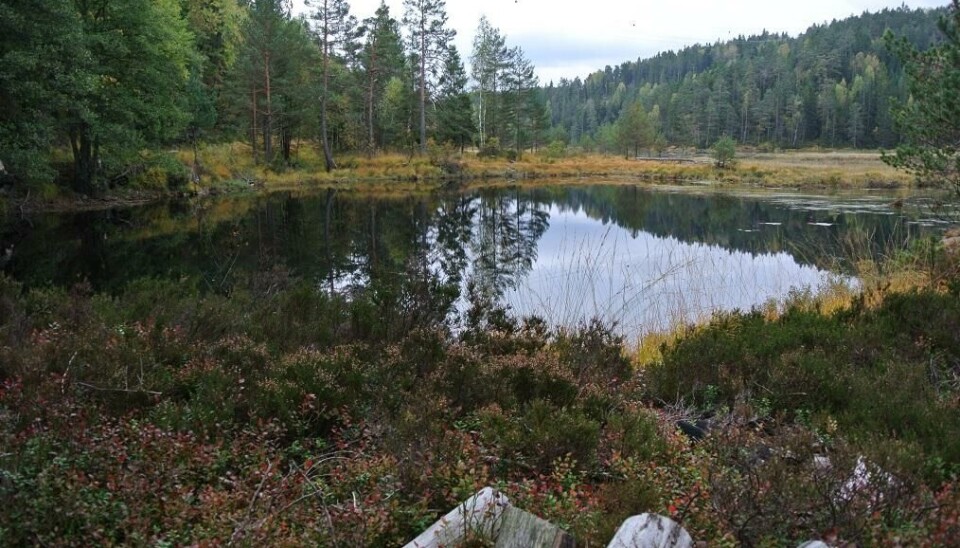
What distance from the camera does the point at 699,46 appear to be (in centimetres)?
19512

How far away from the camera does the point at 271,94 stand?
3969cm

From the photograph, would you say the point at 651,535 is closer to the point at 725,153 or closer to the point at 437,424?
the point at 437,424

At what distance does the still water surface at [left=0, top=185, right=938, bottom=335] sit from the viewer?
10773mm

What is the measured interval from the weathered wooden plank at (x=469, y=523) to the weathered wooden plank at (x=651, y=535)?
43 centimetres

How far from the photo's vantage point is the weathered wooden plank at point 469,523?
8.04 feet

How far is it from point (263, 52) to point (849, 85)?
377ft

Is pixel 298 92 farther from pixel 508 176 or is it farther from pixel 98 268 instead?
pixel 98 268

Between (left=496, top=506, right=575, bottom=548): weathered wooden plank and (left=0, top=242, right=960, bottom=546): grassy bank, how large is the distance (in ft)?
0.44

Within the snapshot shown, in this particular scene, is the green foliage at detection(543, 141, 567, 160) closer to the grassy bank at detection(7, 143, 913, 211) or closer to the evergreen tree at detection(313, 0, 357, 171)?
the grassy bank at detection(7, 143, 913, 211)

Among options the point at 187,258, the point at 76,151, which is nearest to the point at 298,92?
the point at 76,151

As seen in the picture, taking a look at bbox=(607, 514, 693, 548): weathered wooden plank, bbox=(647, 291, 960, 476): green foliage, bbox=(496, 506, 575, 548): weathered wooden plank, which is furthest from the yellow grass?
bbox=(607, 514, 693, 548): weathered wooden plank

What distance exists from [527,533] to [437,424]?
1336 mm

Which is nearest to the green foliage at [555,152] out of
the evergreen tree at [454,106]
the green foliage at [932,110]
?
the evergreen tree at [454,106]

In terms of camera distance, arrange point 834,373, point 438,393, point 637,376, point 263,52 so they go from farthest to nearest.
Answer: point 263,52 < point 637,376 < point 834,373 < point 438,393
